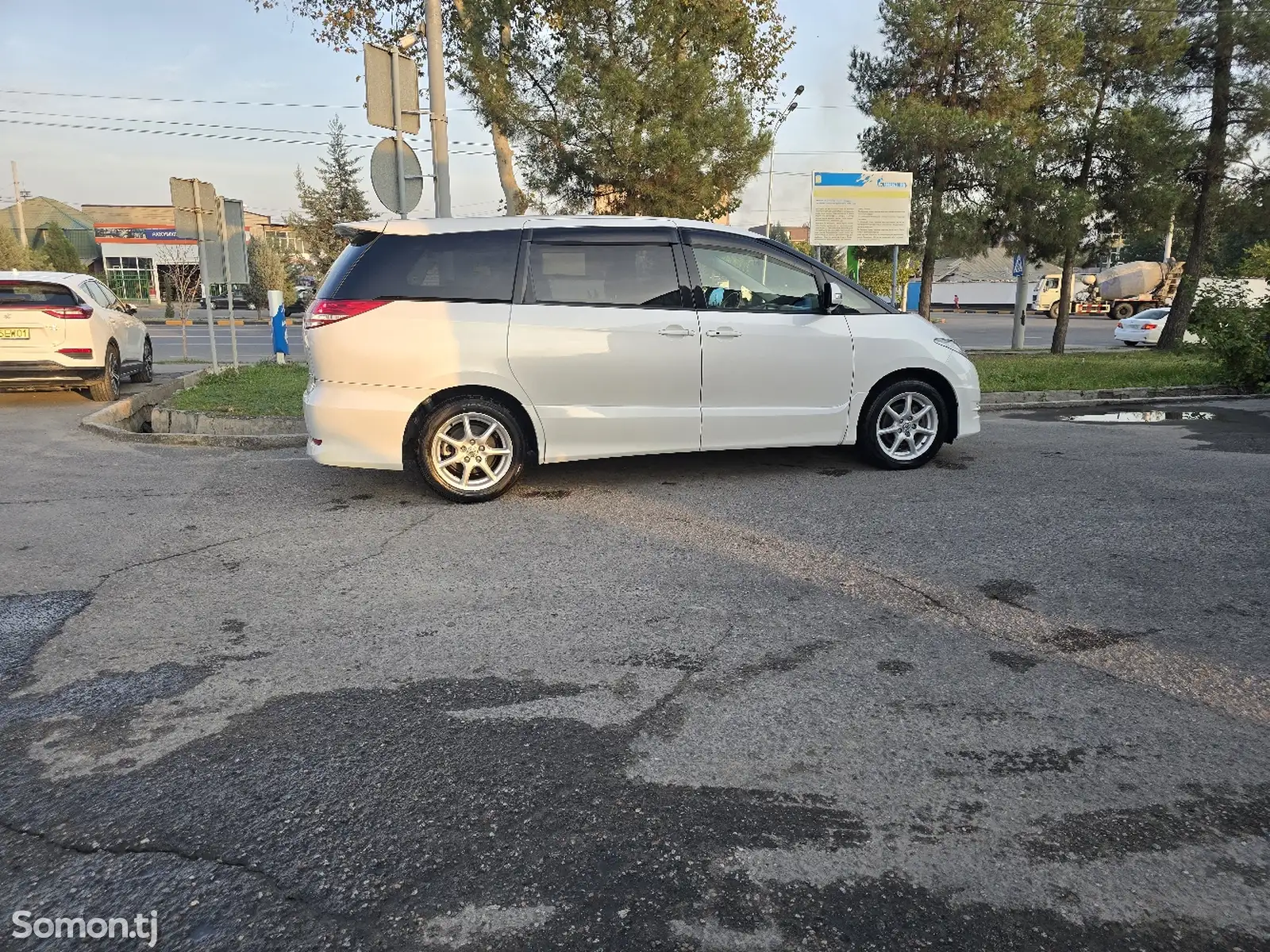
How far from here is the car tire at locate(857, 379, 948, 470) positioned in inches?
265

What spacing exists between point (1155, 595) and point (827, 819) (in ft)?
8.39

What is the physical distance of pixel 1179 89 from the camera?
57.8ft

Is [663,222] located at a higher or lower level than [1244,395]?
higher

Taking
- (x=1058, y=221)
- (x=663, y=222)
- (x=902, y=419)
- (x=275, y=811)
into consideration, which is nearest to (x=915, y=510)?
(x=902, y=419)

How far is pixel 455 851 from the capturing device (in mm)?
2305

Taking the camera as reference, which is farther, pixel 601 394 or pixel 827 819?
pixel 601 394

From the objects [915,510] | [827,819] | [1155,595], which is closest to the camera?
[827,819]

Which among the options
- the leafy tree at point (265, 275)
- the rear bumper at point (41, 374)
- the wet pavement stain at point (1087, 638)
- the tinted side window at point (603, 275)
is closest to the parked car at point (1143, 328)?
the tinted side window at point (603, 275)

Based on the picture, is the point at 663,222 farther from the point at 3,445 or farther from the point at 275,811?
the point at 3,445

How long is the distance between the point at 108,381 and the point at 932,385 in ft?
32.5

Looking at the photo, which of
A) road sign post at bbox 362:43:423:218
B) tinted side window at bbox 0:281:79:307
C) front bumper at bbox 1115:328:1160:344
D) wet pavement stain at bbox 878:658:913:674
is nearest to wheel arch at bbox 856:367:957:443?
wet pavement stain at bbox 878:658:913:674

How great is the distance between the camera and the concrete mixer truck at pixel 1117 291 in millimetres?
43781

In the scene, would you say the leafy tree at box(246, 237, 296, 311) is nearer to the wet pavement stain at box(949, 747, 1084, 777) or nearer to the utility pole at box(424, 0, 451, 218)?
the utility pole at box(424, 0, 451, 218)

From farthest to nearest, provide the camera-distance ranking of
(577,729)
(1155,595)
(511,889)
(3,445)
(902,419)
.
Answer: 1. (3,445)
2. (902,419)
3. (1155,595)
4. (577,729)
5. (511,889)
